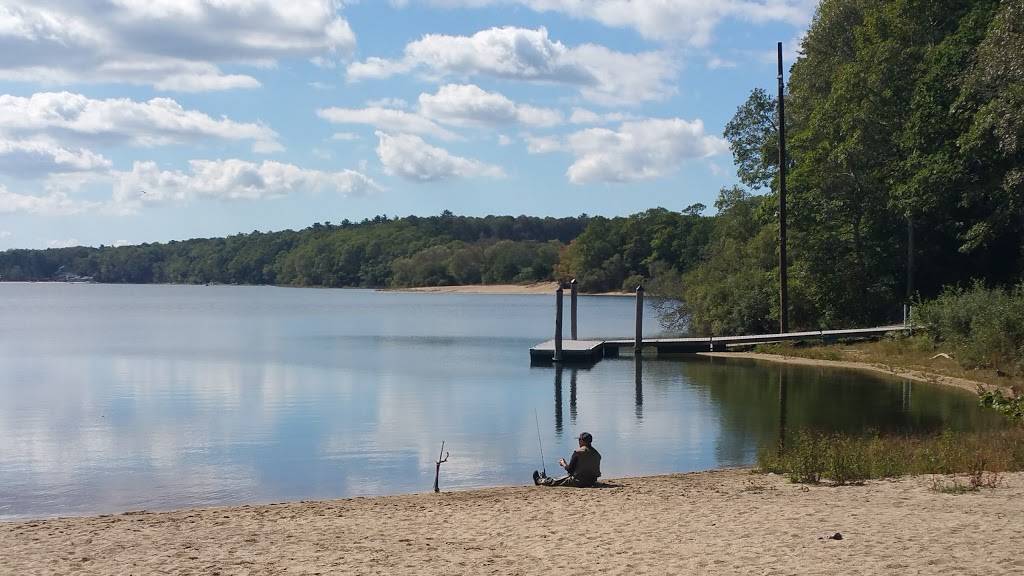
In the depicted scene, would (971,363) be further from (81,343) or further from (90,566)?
(81,343)

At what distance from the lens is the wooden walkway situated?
35281 mm

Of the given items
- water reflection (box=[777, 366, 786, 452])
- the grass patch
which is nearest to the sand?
the grass patch

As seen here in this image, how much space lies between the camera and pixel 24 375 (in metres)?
33.8

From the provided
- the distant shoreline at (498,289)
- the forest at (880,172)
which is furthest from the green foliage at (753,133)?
the distant shoreline at (498,289)

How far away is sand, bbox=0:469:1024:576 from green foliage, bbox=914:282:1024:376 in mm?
14550

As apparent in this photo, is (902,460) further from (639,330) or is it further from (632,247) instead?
(632,247)

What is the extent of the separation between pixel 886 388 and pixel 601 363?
12.2 meters

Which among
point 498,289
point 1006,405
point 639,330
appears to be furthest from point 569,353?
point 498,289

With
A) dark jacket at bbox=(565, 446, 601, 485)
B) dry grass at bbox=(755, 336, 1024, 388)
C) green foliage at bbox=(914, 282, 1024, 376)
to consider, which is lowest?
dark jacket at bbox=(565, 446, 601, 485)

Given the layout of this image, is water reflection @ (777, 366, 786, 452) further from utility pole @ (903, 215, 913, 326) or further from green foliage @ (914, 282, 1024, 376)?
utility pole @ (903, 215, 913, 326)

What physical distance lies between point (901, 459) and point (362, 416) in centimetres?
1289

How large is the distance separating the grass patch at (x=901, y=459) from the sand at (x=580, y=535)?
1.56ft

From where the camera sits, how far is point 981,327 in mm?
26375

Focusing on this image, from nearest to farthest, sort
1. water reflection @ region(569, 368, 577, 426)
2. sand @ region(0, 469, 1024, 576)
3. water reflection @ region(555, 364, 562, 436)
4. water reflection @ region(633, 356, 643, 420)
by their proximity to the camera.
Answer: sand @ region(0, 469, 1024, 576) < water reflection @ region(555, 364, 562, 436) < water reflection @ region(569, 368, 577, 426) < water reflection @ region(633, 356, 643, 420)
